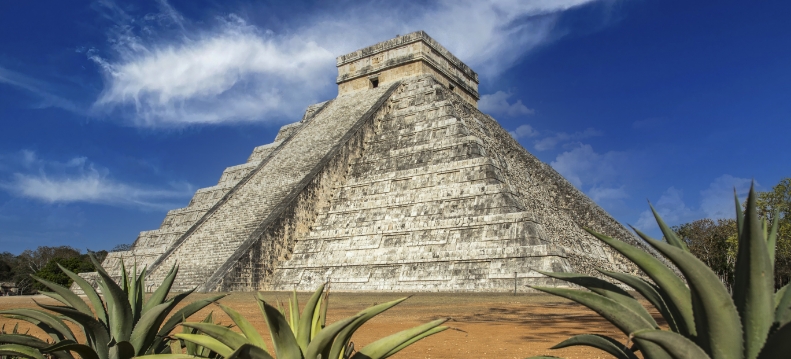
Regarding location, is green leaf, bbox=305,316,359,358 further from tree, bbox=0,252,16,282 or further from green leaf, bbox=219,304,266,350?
tree, bbox=0,252,16,282

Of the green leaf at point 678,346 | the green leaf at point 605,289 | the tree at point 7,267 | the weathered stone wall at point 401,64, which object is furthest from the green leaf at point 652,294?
the tree at point 7,267

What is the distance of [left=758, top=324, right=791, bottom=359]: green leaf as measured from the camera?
4.75 feet

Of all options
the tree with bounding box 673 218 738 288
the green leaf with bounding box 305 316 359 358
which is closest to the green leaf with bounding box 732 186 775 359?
the green leaf with bounding box 305 316 359 358

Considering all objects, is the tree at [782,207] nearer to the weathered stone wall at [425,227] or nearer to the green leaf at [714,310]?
the weathered stone wall at [425,227]

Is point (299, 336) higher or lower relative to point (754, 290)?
lower

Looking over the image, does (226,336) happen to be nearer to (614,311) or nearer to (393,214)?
(614,311)

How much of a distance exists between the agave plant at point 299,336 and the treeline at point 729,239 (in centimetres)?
1850

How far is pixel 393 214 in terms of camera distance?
519 inches

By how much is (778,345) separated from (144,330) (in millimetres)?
2474

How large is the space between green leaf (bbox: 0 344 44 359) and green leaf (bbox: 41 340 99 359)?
0.70 ft

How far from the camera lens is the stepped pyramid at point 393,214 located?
11492 mm

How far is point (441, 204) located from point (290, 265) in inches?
156

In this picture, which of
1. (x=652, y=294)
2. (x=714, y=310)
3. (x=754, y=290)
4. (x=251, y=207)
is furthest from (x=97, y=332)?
(x=251, y=207)

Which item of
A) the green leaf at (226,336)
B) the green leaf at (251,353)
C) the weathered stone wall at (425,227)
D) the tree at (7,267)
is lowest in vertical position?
the green leaf at (251,353)
